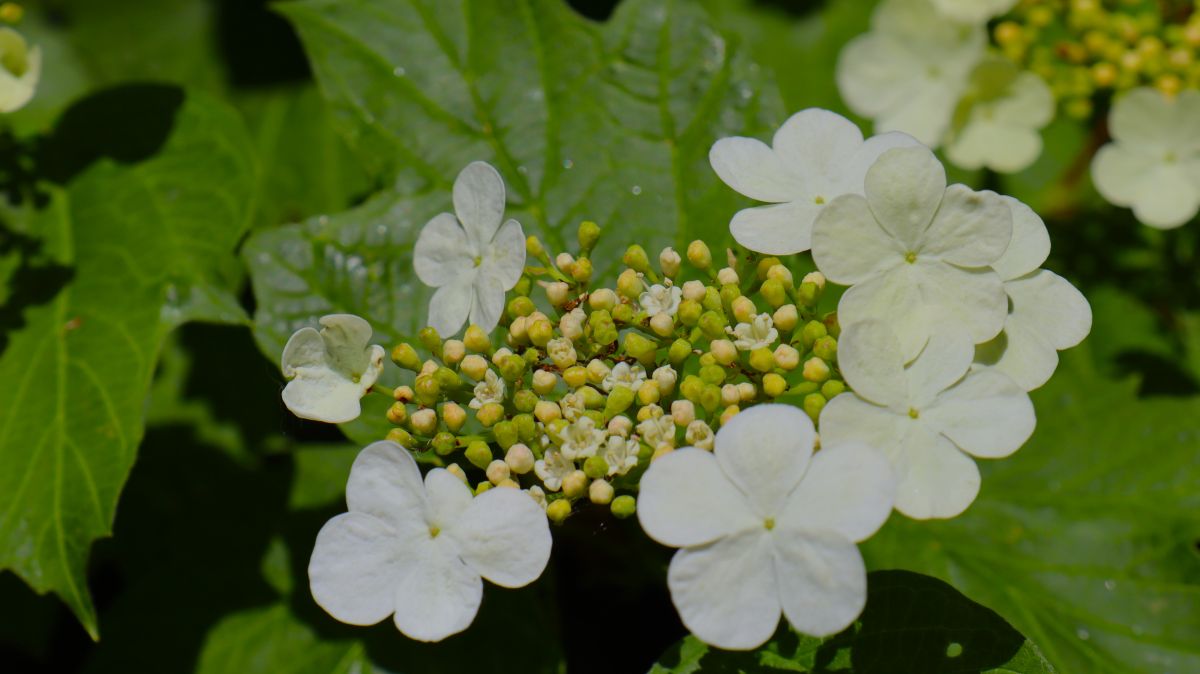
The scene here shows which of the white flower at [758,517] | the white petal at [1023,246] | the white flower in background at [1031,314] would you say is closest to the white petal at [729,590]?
the white flower at [758,517]

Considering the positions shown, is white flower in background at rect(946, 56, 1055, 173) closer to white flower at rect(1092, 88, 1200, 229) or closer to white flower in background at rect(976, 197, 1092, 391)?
white flower at rect(1092, 88, 1200, 229)

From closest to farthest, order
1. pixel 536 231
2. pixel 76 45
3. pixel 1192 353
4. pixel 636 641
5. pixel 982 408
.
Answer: pixel 982 408 → pixel 536 231 → pixel 636 641 → pixel 1192 353 → pixel 76 45

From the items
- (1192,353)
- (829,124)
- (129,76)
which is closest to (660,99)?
(829,124)

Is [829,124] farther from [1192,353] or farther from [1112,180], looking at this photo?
[1192,353]

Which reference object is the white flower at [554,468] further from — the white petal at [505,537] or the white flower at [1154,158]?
the white flower at [1154,158]

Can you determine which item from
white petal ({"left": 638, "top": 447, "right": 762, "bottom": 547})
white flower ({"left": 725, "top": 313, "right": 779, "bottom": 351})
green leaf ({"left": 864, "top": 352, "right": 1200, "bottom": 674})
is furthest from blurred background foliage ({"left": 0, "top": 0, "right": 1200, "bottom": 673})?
white petal ({"left": 638, "top": 447, "right": 762, "bottom": 547})
